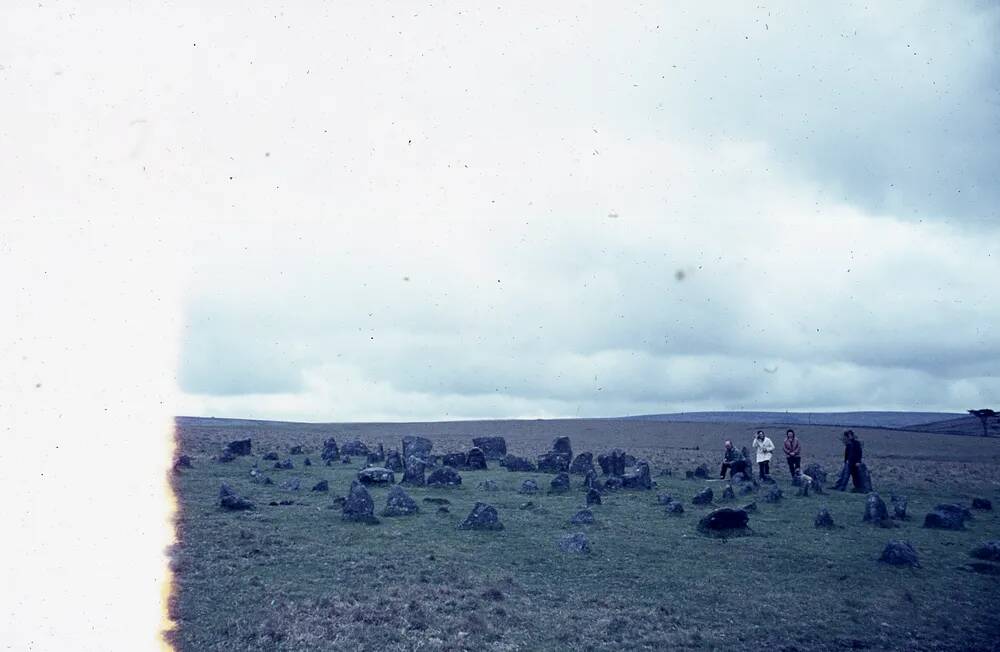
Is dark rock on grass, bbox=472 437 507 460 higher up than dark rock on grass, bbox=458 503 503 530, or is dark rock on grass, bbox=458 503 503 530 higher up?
dark rock on grass, bbox=472 437 507 460

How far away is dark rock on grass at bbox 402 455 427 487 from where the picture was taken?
28.3 m

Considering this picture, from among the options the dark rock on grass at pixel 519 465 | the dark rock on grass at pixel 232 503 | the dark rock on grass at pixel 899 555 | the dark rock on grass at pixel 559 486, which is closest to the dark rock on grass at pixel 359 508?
the dark rock on grass at pixel 232 503

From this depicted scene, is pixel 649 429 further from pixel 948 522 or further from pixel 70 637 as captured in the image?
pixel 70 637

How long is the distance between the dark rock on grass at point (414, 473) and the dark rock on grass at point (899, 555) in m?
16.6

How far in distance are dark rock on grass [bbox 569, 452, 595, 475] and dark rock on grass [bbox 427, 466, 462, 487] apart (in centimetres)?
711

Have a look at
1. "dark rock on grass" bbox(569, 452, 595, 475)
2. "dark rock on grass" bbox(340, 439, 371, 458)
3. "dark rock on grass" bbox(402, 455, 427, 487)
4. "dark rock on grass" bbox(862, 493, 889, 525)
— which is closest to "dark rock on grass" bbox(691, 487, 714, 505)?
"dark rock on grass" bbox(862, 493, 889, 525)

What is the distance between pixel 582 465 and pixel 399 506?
553 inches

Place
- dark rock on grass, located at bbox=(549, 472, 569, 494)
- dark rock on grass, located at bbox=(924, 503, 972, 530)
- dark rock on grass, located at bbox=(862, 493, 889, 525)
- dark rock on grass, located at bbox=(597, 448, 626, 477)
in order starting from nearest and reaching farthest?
1. dark rock on grass, located at bbox=(924, 503, 972, 530)
2. dark rock on grass, located at bbox=(862, 493, 889, 525)
3. dark rock on grass, located at bbox=(549, 472, 569, 494)
4. dark rock on grass, located at bbox=(597, 448, 626, 477)

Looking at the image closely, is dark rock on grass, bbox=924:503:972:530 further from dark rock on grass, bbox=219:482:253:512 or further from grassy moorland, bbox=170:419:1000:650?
dark rock on grass, bbox=219:482:253:512

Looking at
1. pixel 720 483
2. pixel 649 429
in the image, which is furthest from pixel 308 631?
pixel 649 429

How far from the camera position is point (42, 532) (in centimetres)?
1580

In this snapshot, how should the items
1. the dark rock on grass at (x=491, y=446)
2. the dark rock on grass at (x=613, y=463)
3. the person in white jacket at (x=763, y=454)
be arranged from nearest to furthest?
the person in white jacket at (x=763, y=454) → the dark rock on grass at (x=613, y=463) → the dark rock on grass at (x=491, y=446)

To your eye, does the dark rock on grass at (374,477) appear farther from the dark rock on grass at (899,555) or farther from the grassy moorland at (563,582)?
the dark rock on grass at (899,555)

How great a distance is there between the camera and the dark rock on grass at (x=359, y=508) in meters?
20.0
